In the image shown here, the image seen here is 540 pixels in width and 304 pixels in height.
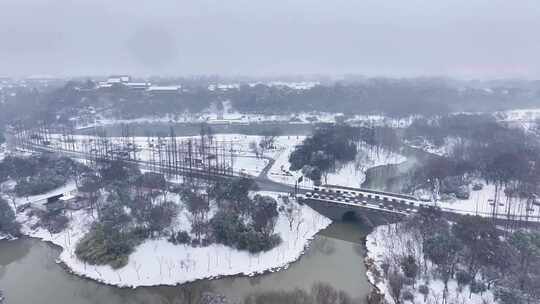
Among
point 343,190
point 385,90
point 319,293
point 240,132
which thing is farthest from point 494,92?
point 319,293

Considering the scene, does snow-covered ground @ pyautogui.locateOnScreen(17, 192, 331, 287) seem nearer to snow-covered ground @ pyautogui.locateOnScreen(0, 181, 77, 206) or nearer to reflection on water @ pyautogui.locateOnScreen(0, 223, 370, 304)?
reflection on water @ pyautogui.locateOnScreen(0, 223, 370, 304)

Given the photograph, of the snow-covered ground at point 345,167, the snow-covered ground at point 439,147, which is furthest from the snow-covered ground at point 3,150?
the snow-covered ground at point 439,147

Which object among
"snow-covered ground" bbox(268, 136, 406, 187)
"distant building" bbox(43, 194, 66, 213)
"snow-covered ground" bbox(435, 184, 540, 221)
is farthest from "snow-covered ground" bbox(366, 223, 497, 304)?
"distant building" bbox(43, 194, 66, 213)

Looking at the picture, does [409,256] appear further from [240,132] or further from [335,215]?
[240,132]

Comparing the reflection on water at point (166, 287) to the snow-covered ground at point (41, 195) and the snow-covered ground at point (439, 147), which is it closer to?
the snow-covered ground at point (41, 195)

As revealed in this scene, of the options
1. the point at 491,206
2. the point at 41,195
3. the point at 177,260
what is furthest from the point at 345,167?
the point at 41,195

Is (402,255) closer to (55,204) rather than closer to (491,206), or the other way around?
(491,206)

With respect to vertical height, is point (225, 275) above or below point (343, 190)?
below
